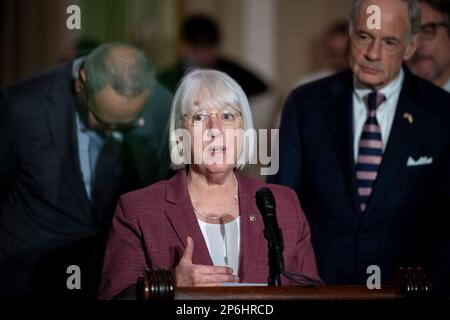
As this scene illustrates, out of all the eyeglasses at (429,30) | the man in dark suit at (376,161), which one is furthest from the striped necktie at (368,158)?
the eyeglasses at (429,30)

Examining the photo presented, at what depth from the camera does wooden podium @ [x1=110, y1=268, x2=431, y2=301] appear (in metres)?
2.46

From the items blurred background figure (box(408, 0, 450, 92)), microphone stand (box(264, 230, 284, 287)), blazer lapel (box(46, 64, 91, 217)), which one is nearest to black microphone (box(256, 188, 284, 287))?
microphone stand (box(264, 230, 284, 287))

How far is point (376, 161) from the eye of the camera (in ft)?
10.6

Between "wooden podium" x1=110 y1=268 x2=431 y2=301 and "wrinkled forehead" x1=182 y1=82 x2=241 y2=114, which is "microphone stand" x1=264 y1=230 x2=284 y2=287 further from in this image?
"wrinkled forehead" x1=182 y1=82 x2=241 y2=114

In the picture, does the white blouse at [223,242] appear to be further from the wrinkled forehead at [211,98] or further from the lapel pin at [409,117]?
the lapel pin at [409,117]

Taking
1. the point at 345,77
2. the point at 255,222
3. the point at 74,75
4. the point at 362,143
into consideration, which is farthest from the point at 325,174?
the point at 74,75

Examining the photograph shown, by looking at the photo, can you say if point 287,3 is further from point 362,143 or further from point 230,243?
point 230,243

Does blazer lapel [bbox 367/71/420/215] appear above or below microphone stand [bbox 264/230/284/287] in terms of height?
above

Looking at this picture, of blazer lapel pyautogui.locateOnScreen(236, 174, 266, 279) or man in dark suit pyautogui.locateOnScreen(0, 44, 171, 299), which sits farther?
man in dark suit pyautogui.locateOnScreen(0, 44, 171, 299)

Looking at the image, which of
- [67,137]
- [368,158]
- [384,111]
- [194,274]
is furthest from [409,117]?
[67,137]

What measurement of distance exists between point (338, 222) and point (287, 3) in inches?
177

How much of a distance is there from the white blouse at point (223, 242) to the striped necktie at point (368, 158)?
65 centimetres

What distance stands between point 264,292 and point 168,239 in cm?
38

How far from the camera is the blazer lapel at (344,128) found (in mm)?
3252
